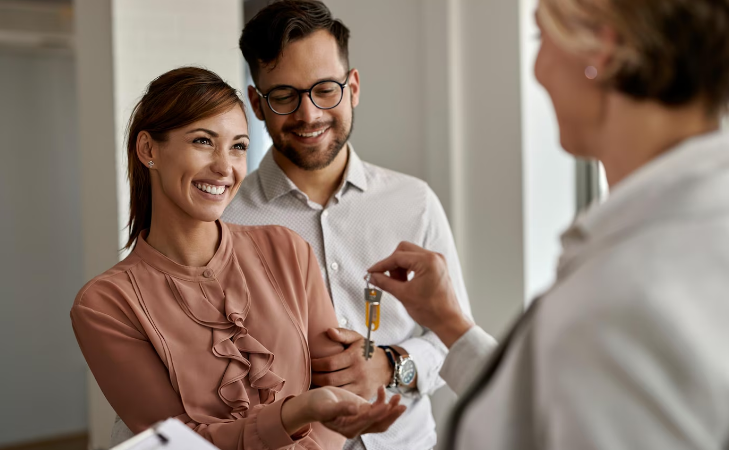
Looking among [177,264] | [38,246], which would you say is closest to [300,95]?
[177,264]

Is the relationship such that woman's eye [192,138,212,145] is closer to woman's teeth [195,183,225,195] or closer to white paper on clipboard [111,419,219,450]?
woman's teeth [195,183,225,195]

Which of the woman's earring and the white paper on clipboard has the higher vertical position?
the woman's earring

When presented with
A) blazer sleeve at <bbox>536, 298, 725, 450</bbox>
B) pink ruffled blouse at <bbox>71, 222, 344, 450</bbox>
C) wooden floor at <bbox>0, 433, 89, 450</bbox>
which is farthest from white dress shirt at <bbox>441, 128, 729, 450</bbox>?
wooden floor at <bbox>0, 433, 89, 450</bbox>

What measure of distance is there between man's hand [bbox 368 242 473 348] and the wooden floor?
548 cm

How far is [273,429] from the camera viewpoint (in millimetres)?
1503

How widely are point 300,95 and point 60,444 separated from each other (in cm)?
530

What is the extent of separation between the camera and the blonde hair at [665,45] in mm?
830

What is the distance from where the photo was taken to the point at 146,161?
5.87ft

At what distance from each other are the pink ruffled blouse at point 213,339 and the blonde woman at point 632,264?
2.67 feet

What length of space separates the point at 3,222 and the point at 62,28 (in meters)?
1.67

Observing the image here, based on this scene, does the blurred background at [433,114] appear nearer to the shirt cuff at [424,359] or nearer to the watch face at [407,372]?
the shirt cuff at [424,359]

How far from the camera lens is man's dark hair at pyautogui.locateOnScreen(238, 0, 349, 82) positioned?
2129 mm

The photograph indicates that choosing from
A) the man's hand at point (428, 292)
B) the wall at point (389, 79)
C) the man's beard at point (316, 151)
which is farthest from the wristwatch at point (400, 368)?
the wall at point (389, 79)

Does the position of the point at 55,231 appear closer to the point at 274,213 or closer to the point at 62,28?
the point at 62,28
